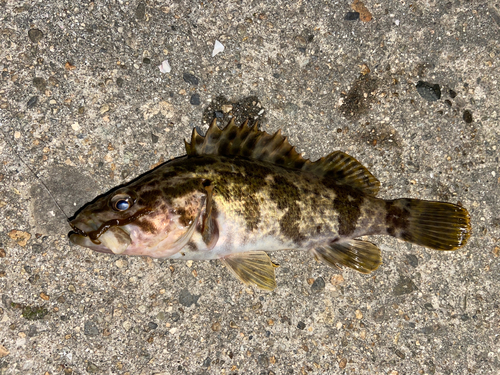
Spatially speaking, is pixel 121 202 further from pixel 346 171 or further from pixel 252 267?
pixel 346 171

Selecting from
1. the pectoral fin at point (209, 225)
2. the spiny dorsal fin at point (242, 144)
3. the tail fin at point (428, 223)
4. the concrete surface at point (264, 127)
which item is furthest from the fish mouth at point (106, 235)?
the tail fin at point (428, 223)

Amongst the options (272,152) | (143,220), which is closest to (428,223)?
(272,152)

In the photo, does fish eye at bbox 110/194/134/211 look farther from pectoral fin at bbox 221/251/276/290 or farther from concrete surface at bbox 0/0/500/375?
pectoral fin at bbox 221/251/276/290

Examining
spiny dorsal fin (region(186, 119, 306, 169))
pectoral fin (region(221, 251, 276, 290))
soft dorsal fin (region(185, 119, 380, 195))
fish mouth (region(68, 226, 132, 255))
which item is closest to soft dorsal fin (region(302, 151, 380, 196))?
soft dorsal fin (region(185, 119, 380, 195))

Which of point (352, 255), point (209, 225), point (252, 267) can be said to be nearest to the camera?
point (209, 225)

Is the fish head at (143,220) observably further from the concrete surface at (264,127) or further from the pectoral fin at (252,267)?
the concrete surface at (264,127)

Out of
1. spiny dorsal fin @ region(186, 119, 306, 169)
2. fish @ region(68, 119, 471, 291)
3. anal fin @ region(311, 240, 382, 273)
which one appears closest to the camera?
fish @ region(68, 119, 471, 291)

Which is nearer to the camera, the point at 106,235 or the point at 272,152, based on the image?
the point at 106,235
